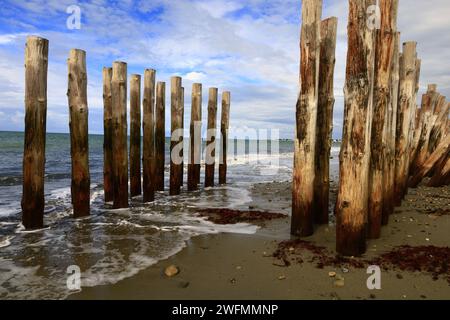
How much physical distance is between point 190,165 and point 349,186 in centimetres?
725

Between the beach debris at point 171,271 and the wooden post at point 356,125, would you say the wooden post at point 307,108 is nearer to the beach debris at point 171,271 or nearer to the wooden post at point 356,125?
the wooden post at point 356,125

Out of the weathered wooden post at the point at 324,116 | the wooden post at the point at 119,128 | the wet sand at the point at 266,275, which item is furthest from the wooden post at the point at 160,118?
the weathered wooden post at the point at 324,116

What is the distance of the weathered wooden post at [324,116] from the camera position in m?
5.72

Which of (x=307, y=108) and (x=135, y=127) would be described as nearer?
(x=307, y=108)

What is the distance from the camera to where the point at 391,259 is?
4473 millimetres

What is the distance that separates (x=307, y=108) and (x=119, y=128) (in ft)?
14.6

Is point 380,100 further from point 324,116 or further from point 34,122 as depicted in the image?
point 34,122

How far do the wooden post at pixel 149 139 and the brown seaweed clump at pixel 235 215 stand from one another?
66.5 inches

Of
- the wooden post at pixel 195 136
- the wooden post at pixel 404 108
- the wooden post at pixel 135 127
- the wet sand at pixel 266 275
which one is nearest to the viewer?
the wet sand at pixel 266 275

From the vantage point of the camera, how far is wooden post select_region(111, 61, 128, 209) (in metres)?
7.76

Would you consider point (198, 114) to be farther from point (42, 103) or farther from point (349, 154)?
point (349, 154)

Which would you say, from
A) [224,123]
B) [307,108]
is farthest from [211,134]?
[307,108]

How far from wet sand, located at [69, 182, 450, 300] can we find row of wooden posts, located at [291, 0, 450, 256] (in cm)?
40

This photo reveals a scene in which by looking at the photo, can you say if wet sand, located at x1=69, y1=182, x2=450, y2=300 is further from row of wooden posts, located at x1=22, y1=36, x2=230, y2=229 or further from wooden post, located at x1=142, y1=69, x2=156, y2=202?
wooden post, located at x1=142, y1=69, x2=156, y2=202
